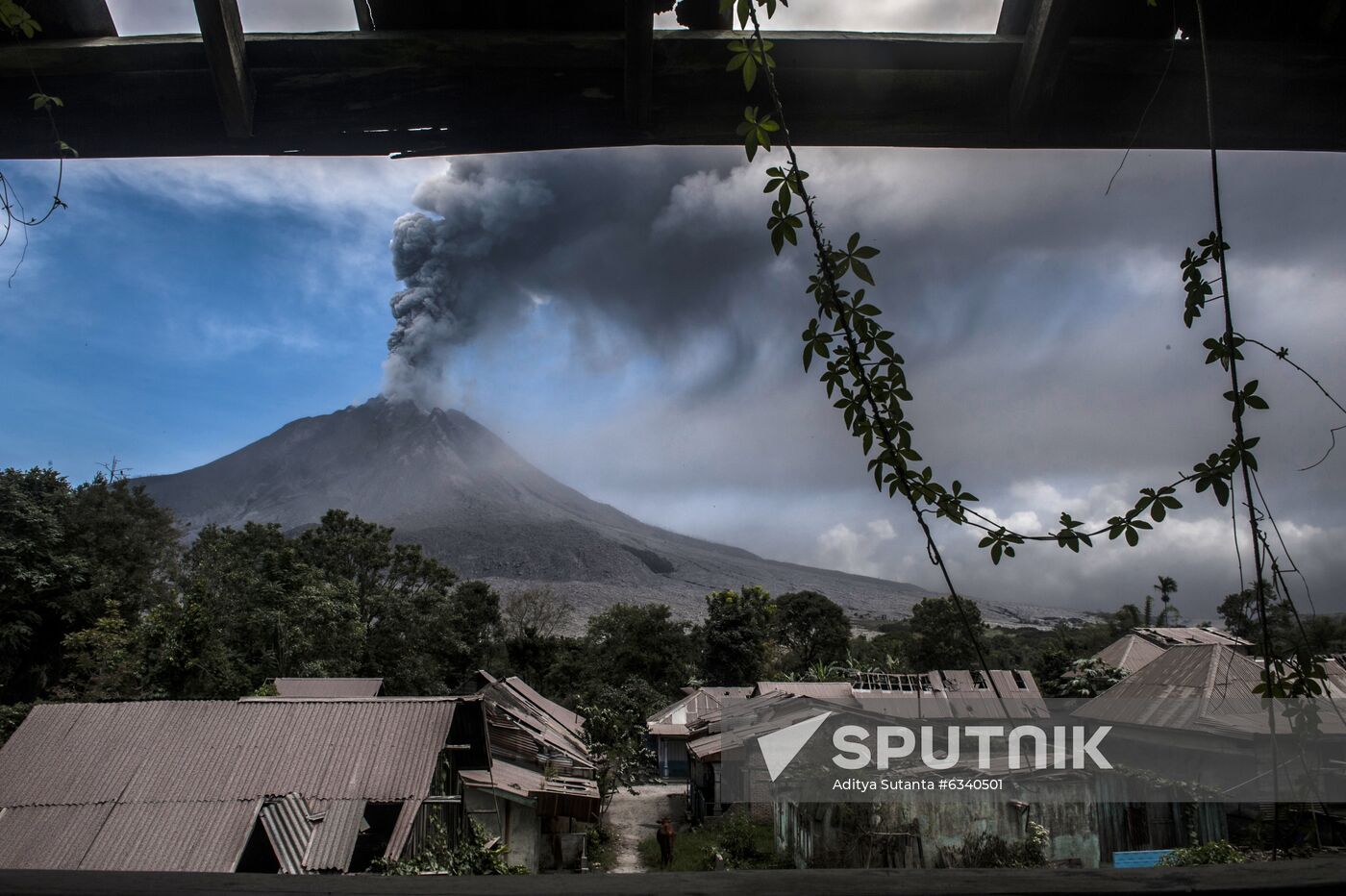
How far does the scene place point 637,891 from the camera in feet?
2.88

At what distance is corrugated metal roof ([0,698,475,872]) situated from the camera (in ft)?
34.9

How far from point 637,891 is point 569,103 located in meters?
1.64

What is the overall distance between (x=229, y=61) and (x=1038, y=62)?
1725mm

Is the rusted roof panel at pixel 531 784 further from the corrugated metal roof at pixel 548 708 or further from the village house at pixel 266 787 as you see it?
the corrugated metal roof at pixel 548 708

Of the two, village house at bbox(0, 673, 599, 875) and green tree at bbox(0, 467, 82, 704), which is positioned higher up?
green tree at bbox(0, 467, 82, 704)

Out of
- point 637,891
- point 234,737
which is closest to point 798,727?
point 234,737

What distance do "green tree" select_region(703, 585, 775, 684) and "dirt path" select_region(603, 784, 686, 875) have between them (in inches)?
324

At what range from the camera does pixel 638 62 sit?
172cm

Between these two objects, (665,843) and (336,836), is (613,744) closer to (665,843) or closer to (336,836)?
(665,843)

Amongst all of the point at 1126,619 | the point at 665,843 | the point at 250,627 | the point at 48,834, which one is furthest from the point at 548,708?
the point at 1126,619

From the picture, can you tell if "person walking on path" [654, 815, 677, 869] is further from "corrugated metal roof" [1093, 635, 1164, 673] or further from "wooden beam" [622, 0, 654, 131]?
"corrugated metal roof" [1093, 635, 1164, 673]

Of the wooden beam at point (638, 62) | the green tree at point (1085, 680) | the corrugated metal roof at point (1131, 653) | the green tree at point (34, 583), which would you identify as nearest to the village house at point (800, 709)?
the green tree at point (1085, 680)

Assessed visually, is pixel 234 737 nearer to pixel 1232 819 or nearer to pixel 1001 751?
pixel 1001 751

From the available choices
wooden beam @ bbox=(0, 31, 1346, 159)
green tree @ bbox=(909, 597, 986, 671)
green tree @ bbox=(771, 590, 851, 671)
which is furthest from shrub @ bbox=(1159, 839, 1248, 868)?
green tree @ bbox=(771, 590, 851, 671)
